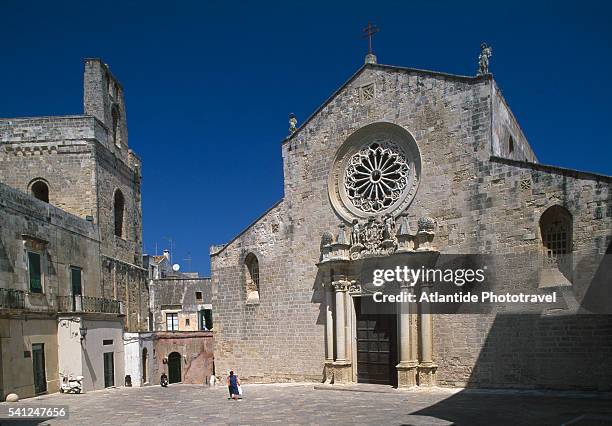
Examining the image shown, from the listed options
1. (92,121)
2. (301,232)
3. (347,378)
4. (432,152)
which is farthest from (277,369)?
(92,121)

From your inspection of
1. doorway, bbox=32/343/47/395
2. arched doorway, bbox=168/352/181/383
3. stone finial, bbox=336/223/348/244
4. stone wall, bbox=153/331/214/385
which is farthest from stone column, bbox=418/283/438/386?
arched doorway, bbox=168/352/181/383

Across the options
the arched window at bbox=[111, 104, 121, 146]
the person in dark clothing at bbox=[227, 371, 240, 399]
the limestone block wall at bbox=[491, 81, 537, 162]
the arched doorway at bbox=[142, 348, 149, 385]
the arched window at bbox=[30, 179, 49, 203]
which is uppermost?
the arched window at bbox=[111, 104, 121, 146]

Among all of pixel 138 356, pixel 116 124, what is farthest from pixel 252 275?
pixel 116 124

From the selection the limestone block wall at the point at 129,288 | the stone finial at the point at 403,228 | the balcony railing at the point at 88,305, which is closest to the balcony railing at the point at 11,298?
the balcony railing at the point at 88,305

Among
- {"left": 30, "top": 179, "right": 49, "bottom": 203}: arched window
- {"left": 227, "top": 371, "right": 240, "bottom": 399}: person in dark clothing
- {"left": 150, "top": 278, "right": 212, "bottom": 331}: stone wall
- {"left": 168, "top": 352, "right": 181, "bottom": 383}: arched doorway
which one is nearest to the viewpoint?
{"left": 227, "top": 371, "right": 240, "bottom": 399}: person in dark clothing

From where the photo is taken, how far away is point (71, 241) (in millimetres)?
22750

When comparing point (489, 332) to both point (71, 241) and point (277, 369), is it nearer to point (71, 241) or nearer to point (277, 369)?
point (277, 369)

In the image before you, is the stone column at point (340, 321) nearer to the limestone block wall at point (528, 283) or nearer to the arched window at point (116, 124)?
the limestone block wall at point (528, 283)

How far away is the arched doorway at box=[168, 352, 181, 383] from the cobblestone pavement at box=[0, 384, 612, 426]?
1760 centimetres

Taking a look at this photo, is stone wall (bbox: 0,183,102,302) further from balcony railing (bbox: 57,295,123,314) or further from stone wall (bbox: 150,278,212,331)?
stone wall (bbox: 150,278,212,331)

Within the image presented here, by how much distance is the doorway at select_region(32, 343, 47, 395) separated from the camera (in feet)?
61.4

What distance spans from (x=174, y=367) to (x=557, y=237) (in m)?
27.3

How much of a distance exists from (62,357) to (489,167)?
15443 millimetres

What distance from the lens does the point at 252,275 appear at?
22.1 meters
